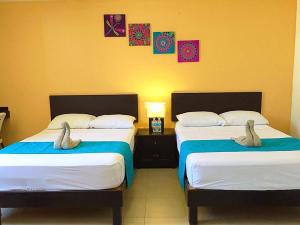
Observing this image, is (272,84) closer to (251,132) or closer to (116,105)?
(251,132)

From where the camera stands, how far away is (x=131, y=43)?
362cm

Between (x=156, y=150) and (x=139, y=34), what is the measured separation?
165 centimetres

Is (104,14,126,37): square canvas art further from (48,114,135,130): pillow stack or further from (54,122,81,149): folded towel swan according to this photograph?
(54,122,81,149): folded towel swan

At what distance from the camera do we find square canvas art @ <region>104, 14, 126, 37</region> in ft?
11.7

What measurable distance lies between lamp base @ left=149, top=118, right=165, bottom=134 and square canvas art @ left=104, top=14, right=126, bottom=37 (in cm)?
130

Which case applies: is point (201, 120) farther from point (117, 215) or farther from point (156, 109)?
point (117, 215)

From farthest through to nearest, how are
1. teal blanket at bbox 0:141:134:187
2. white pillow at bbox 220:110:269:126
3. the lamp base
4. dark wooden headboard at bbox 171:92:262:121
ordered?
dark wooden headboard at bbox 171:92:262:121, the lamp base, white pillow at bbox 220:110:269:126, teal blanket at bbox 0:141:134:187

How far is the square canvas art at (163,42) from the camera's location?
3578 mm

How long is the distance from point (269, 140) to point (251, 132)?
350 millimetres

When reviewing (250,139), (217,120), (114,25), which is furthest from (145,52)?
(250,139)

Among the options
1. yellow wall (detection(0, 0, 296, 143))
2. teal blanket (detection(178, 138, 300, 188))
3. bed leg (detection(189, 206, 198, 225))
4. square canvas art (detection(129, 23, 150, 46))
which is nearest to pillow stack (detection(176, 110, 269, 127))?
yellow wall (detection(0, 0, 296, 143))

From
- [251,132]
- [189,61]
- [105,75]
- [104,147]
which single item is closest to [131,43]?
[105,75]

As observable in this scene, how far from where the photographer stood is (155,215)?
2.27 m

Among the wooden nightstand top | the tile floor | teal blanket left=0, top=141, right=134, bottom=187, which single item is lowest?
the tile floor
